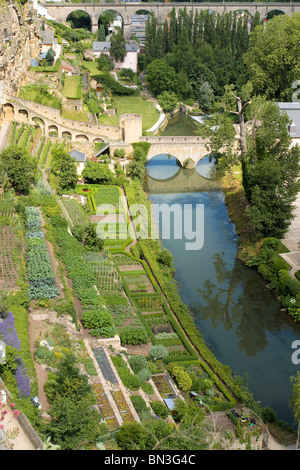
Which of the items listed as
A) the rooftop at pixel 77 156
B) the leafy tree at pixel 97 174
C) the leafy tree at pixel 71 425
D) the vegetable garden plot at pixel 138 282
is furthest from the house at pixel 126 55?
the leafy tree at pixel 71 425

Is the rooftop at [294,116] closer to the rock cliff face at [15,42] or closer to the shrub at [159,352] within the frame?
the rock cliff face at [15,42]

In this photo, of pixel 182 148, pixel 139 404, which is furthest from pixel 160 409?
pixel 182 148

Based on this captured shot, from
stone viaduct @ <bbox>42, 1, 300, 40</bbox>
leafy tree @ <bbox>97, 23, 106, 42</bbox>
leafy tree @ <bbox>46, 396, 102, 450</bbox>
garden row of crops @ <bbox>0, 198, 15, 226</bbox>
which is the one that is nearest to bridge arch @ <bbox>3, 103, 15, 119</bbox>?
garden row of crops @ <bbox>0, 198, 15, 226</bbox>

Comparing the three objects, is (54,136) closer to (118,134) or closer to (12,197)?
(118,134)

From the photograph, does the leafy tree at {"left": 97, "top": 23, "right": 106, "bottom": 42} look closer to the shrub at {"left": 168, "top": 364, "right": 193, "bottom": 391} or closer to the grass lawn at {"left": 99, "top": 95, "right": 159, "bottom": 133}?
the grass lawn at {"left": 99, "top": 95, "right": 159, "bottom": 133}

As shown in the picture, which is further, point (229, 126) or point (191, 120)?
point (191, 120)

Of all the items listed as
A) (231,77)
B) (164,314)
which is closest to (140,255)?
(164,314)
